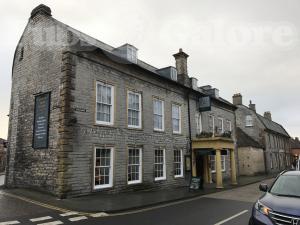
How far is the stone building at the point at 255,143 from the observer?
3366 centimetres

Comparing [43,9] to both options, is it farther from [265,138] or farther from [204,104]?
[265,138]

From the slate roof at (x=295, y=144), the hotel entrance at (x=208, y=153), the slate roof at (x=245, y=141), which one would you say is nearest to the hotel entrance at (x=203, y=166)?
the hotel entrance at (x=208, y=153)

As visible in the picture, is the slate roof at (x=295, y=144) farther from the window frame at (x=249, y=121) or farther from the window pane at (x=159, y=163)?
the window pane at (x=159, y=163)

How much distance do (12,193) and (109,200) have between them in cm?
505

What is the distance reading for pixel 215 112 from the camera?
2622 cm

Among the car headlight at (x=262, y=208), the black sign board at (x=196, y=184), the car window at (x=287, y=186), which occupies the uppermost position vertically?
the car window at (x=287, y=186)

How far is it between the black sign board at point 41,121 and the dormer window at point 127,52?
549cm

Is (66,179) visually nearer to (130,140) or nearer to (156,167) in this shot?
(130,140)

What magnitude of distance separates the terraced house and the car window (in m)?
8.60

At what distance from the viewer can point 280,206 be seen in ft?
19.5

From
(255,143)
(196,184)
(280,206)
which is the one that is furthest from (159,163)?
(255,143)

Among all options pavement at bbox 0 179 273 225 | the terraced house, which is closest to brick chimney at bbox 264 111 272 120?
the terraced house

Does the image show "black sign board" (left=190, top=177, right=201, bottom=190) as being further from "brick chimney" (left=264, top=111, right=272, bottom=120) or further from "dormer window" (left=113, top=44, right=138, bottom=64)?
"brick chimney" (left=264, top=111, right=272, bottom=120)

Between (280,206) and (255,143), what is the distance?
31.4m
